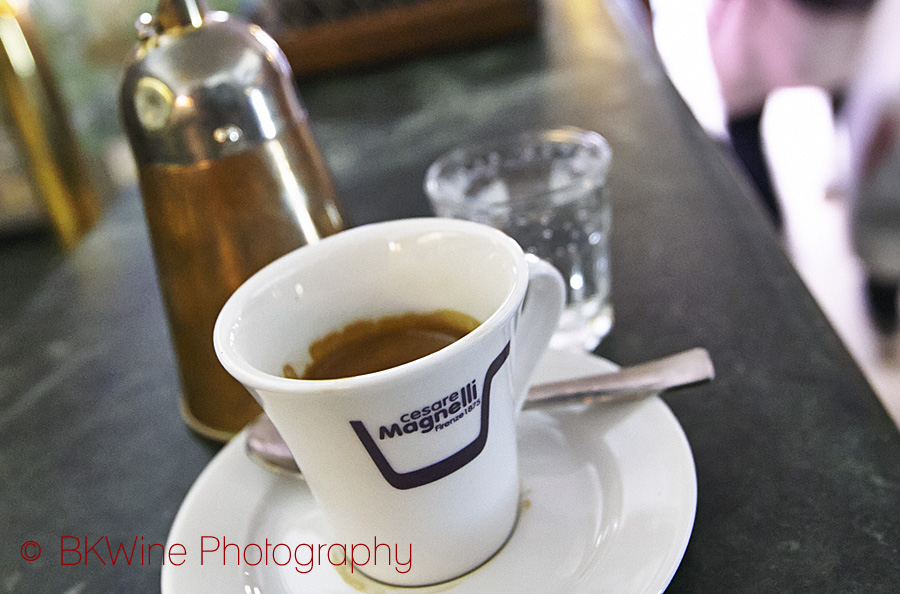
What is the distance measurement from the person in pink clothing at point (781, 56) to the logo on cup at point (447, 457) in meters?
1.54

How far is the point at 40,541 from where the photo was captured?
431mm

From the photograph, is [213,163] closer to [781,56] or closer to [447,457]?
[447,457]

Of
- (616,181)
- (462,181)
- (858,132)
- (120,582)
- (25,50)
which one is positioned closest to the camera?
(120,582)

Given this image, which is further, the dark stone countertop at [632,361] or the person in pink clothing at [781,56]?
the person in pink clothing at [781,56]

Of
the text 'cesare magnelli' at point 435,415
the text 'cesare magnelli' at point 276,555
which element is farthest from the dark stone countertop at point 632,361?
the text 'cesare magnelli' at point 435,415

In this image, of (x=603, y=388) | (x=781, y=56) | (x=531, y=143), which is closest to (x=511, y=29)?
(x=531, y=143)

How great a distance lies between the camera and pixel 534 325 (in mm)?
367

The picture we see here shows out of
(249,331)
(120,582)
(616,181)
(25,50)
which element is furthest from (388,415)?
(25,50)

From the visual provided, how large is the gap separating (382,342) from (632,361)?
0.17 meters

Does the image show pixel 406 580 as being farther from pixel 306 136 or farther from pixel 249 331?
pixel 306 136

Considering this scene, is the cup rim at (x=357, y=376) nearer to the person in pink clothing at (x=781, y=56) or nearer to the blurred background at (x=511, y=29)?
the blurred background at (x=511, y=29)

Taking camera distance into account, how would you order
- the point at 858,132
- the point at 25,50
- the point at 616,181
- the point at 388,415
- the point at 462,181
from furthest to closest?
1. the point at 858,132
2. the point at 25,50
3. the point at 616,181
4. the point at 462,181
5. the point at 388,415

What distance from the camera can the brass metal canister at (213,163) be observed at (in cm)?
40

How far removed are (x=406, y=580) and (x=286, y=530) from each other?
0.23 feet
